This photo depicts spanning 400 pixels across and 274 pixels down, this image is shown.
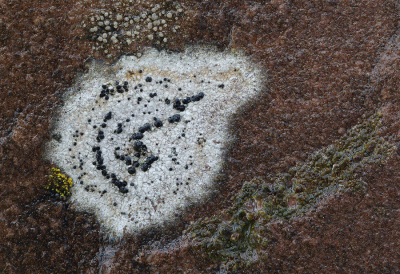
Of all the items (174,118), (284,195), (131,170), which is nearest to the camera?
(284,195)

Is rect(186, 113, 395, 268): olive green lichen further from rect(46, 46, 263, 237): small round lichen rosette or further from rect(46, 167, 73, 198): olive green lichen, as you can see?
rect(46, 167, 73, 198): olive green lichen

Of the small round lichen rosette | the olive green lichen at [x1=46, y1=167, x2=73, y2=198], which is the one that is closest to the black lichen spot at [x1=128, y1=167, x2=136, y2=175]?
the small round lichen rosette

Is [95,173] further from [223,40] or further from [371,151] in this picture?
[371,151]

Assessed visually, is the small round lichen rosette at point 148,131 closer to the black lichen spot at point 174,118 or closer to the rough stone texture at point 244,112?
the black lichen spot at point 174,118

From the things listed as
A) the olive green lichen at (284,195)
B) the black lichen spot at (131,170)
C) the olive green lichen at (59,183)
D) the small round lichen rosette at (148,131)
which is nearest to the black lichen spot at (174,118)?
the small round lichen rosette at (148,131)

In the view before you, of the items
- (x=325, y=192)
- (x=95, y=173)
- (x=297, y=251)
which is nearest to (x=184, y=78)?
(x=95, y=173)

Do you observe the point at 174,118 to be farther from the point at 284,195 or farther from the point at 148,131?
the point at 284,195

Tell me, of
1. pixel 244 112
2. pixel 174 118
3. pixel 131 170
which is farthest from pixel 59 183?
pixel 244 112
